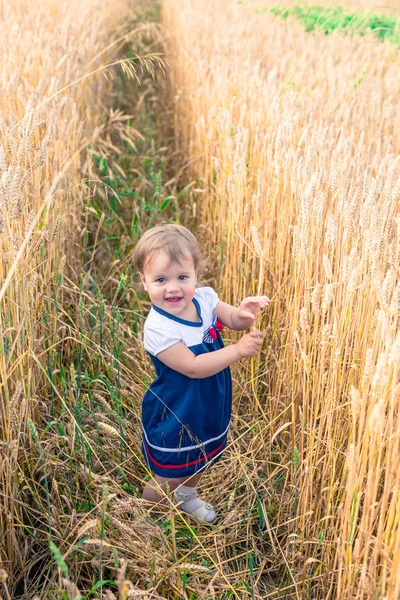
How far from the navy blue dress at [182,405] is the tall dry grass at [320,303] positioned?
20 cm

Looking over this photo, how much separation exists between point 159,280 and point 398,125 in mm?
1602

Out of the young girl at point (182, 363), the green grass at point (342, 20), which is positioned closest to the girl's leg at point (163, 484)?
the young girl at point (182, 363)

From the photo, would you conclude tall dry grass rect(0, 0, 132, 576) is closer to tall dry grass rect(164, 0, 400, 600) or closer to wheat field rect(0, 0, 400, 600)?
wheat field rect(0, 0, 400, 600)

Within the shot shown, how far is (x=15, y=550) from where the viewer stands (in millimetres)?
1446

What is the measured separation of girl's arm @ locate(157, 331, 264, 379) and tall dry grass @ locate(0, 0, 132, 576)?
33cm

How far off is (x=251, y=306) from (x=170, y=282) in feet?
0.84

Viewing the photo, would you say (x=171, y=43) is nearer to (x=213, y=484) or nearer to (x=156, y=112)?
(x=156, y=112)

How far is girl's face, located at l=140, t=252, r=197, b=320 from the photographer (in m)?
1.62

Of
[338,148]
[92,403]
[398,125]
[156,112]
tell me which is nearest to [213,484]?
[92,403]

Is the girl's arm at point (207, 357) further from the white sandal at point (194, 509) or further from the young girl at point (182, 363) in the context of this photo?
the white sandal at point (194, 509)

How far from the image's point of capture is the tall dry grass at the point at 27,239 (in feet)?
4.67

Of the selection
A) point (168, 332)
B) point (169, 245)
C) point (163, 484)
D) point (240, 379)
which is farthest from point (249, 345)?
point (240, 379)

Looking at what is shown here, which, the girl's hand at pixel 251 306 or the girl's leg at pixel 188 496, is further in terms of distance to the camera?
the girl's leg at pixel 188 496

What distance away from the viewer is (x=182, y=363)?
160cm
